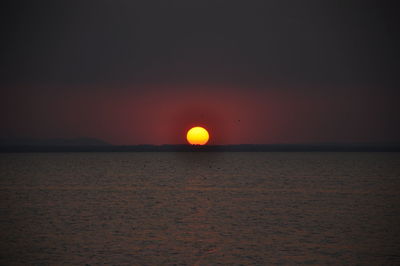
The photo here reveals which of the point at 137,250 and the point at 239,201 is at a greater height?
the point at 239,201

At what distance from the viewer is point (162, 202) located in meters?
59.0

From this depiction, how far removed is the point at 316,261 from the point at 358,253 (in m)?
3.86

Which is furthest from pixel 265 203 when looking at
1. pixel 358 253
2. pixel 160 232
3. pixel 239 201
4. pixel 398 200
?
pixel 358 253

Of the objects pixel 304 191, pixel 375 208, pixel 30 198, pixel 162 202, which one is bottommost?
pixel 375 208

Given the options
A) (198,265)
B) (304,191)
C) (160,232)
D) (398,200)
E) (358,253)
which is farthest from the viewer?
(304,191)

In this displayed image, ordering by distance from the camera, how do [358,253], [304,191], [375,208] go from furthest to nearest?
1. [304,191]
2. [375,208]
3. [358,253]

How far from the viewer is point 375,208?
5409cm

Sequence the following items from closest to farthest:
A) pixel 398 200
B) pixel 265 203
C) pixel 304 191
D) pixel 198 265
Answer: pixel 198 265 < pixel 265 203 < pixel 398 200 < pixel 304 191

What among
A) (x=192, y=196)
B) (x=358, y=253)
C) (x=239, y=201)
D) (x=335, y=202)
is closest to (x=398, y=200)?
(x=335, y=202)

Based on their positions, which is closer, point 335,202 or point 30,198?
point 335,202

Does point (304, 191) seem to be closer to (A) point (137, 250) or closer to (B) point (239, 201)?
(B) point (239, 201)

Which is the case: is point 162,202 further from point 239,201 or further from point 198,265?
point 198,265

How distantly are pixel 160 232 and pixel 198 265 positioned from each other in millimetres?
10144

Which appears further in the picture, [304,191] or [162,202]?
[304,191]
